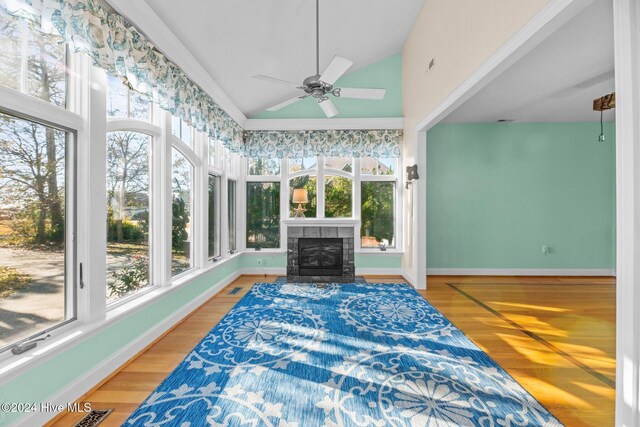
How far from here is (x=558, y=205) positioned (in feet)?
16.6

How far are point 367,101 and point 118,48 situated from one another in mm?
3871

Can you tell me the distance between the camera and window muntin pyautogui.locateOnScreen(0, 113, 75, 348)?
1.52 meters

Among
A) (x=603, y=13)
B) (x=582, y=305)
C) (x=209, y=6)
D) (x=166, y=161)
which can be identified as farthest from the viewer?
(x=582, y=305)

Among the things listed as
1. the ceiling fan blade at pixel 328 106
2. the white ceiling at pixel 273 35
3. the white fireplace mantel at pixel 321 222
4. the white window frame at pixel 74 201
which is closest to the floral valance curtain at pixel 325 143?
the white ceiling at pixel 273 35

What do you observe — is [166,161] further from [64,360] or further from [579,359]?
[579,359]

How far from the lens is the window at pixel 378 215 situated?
5.16 meters

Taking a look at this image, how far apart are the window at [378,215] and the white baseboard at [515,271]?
1039mm

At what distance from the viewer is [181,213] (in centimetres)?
329

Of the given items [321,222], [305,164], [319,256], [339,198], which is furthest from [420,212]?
[305,164]

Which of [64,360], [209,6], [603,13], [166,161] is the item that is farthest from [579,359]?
[209,6]

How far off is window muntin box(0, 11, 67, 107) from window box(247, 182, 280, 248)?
351cm

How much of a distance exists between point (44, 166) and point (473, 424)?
291 centimetres

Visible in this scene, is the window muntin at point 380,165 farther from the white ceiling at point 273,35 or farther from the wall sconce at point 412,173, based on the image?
the white ceiling at point 273,35

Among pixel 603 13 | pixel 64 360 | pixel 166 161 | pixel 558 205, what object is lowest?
pixel 64 360
